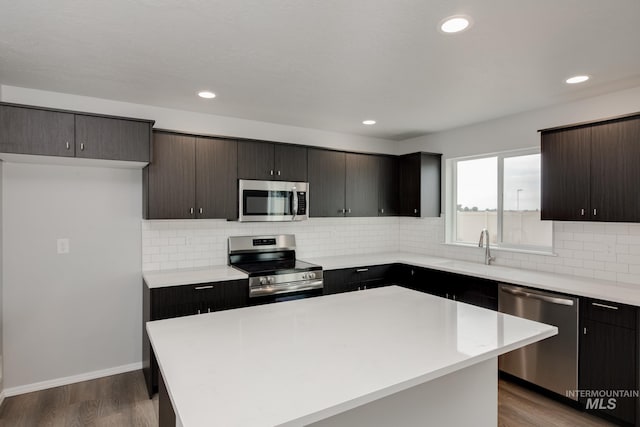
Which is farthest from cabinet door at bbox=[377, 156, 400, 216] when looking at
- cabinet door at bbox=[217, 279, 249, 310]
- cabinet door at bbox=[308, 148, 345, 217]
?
cabinet door at bbox=[217, 279, 249, 310]

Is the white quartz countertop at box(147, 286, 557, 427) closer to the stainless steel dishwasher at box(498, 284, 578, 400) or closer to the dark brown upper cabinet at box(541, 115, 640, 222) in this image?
the stainless steel dishwasher at box(498, 284, 578, 400)

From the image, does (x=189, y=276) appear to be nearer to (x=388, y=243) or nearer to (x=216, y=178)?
(x=216, y=178)

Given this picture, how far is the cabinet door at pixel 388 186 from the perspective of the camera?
15.4 feet

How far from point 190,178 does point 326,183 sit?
1.56 m

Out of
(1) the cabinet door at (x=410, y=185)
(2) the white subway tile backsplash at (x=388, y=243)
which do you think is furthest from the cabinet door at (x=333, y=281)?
(1) the cabinet door at (x=410, y=185)

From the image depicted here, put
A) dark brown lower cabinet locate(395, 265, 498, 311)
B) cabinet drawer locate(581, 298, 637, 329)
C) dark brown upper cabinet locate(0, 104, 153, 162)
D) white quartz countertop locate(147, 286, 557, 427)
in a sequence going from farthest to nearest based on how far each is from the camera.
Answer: dark brown lower cabinet locate(395, 265, 498, 311) < dark brown upper cabinet locate(0, 104, 153, 162) < cabinet drawer locate(581, 298, 637, 329) < white quartz countertop locate(147, 286, 557, 427)

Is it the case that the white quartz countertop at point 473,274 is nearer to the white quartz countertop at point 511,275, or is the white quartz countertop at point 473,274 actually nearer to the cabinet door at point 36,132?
the white quartz countertop at point 511,275

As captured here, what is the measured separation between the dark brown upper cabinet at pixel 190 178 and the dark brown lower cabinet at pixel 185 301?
70 centimetres

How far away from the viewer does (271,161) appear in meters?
3.83

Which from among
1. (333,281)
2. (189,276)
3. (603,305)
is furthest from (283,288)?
(603,305)

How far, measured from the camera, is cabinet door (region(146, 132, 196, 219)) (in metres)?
3.23

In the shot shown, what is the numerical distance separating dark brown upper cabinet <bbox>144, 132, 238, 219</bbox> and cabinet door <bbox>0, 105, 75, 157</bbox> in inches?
25.7

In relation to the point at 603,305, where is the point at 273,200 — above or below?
above

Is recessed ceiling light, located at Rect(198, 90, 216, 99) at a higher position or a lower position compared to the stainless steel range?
higher
